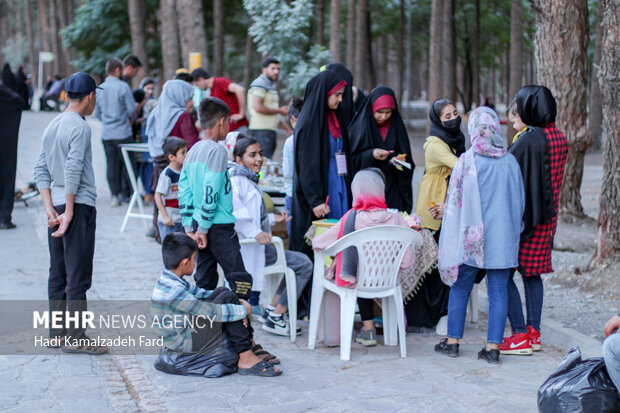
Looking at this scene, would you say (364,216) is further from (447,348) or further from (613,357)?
(613,357)

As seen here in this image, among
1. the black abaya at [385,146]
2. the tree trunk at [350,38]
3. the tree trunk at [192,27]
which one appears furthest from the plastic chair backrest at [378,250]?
the tree trunk at [350,38]

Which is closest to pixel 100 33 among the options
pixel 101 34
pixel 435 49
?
pixel 101 34

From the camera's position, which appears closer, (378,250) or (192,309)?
(192,309)

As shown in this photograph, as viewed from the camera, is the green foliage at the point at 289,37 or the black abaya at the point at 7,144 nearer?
the black abaya at the point at 7,144

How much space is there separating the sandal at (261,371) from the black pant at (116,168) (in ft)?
23.0

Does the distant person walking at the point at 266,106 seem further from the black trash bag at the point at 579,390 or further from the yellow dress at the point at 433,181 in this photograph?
the black trash bag at the point at 579,390

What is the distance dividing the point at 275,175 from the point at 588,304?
10.8 feet

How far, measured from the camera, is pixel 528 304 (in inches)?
237

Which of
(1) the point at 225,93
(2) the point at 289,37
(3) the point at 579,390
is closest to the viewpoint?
(3) the point at 579,390

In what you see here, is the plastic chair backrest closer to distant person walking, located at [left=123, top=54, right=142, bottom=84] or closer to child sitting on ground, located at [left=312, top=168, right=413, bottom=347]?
child sitting on ground, located at [left=312, top=168, right=413, bottom=347]

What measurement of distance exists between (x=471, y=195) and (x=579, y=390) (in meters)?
2.17

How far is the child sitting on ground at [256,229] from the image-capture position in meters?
6.02

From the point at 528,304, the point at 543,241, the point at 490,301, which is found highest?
the point at 543,241

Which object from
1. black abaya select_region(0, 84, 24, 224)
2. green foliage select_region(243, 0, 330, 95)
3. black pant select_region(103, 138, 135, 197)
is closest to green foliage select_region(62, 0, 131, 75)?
green foliage select_region(243, 0, 330, 95)
